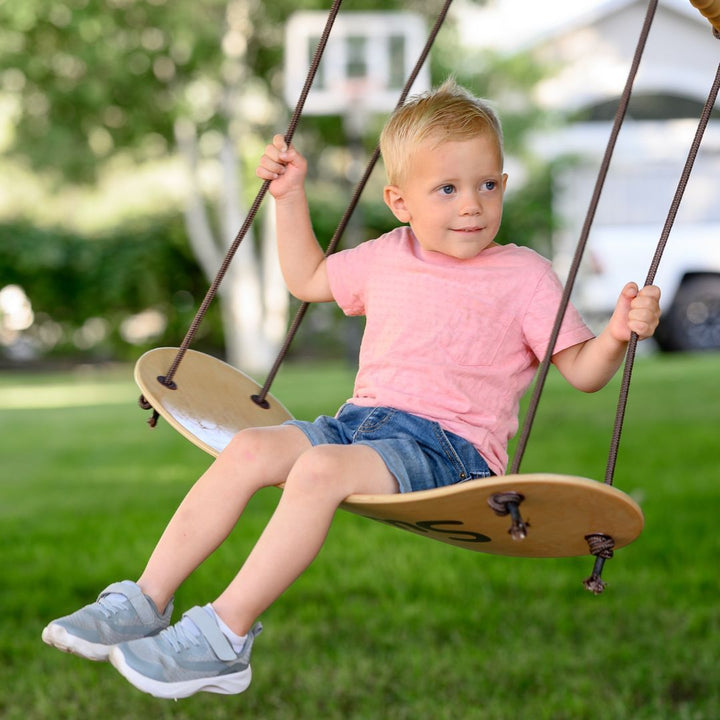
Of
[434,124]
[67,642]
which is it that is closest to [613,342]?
[434,124]

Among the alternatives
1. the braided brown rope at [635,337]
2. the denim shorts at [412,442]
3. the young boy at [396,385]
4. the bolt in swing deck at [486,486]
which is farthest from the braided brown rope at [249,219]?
the braided brown rope at [635,337]

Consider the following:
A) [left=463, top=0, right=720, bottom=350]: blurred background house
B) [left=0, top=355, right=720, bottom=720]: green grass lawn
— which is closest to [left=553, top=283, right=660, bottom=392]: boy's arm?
[left=0, top=355, right=720, bottom=720]: green grass lawn

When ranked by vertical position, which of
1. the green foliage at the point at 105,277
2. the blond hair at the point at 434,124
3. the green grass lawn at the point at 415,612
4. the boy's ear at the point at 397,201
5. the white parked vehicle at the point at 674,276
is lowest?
the green foliage at the point at 105,277

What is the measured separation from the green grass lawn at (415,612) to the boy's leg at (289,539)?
143cm

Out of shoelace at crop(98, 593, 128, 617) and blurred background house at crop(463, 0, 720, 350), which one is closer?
shoelace at crop(98, 593, 128, 617)

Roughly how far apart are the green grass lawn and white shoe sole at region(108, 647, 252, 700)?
1.39 meters

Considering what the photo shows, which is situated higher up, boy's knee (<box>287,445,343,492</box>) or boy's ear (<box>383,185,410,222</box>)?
boy's ear (<box>383,185,410,222</box>)

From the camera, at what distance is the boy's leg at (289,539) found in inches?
Result: 70.7

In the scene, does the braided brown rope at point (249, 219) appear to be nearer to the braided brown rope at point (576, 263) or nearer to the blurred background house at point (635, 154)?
the braided brown rope at point (576, 263)

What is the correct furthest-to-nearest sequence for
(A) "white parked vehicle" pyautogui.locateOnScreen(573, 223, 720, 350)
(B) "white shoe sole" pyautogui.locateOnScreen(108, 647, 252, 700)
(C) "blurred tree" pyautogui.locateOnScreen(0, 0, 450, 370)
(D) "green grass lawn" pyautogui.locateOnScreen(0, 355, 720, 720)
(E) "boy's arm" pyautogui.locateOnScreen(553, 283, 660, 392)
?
(C) "blurred tree" pyautogui.locateOnScreen(0, 0, 450, 370), (A) "white parked vehicle" pyautogui.locateOnScreen(573, 223, 720, 350), (D) "green grass lawn" pyautogui.locateOnScreen(0, 355, 720, 720), (E) "boy's arm" pyautogui.locateOnScreen(553, 283, 660, 392), (B) "white shoe sole" pyautogui.locateOnScreen(108, 647, 252, 700)

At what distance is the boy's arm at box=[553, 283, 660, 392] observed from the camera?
193 centimetres

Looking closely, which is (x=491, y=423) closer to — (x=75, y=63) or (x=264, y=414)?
(x=264, y=414)

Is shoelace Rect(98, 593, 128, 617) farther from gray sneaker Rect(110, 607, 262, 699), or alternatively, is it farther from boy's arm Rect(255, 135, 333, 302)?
boy's arm Rect(255, 135, 333, 302)

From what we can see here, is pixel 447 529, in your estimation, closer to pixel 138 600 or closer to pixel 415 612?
pixel 138 600
